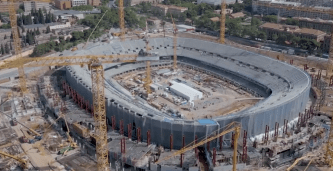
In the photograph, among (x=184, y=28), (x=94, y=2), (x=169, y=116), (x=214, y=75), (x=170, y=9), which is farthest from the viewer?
(x=94, y=2)

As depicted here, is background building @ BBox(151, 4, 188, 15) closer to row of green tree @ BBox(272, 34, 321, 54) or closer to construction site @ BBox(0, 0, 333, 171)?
row of green tree @ BBox(272, 34, 321, 54)

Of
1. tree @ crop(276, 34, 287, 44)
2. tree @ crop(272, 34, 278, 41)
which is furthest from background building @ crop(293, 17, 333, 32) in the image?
tree @ crop(276, 34, 287, 44)

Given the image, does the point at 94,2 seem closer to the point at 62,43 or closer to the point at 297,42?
the point at 62,43

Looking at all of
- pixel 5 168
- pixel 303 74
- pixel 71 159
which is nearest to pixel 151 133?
pixel 71 159

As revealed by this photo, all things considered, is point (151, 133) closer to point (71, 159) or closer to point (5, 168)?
point (71, 159)

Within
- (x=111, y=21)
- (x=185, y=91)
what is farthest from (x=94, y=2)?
(x=185, y=91)

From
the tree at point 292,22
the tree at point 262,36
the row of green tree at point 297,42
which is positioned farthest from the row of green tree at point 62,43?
the tree at point 292,22

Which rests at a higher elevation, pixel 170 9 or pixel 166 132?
pixel 170 9
